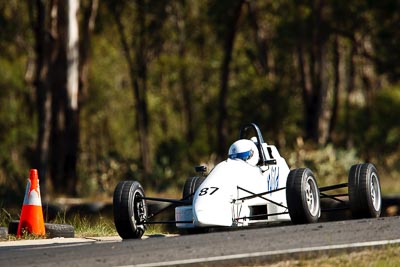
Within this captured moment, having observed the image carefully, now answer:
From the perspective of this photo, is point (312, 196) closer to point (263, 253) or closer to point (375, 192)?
point (375, 192)

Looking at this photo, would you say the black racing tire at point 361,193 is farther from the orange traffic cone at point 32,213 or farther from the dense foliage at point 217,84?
the dense foliage at point 217,84

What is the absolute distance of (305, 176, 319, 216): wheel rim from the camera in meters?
13.0

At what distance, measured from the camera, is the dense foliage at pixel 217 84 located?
40188mm

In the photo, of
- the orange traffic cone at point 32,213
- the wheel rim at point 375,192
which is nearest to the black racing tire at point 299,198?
the wheel rim at point 375,192

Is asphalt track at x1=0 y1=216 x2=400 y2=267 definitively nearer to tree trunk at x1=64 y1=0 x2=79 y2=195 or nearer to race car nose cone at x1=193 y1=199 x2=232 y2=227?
race car nose cone at x1=193 y1=199 x2=232 y2=227

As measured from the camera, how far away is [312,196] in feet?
43.1

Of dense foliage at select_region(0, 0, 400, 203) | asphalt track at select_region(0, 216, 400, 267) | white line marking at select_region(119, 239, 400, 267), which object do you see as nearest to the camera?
white line marking at select_region(119, 239, 400, 267)

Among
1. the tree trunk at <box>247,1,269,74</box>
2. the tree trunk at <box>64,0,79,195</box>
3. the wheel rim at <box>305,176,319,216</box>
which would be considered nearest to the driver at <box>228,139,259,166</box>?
the wheel rim at <box>305,176,319,216</box>

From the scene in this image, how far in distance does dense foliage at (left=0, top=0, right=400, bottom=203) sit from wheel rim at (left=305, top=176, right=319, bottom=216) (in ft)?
61.3

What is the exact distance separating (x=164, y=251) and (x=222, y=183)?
9.49 feet

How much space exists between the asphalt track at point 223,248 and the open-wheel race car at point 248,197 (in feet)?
3.52

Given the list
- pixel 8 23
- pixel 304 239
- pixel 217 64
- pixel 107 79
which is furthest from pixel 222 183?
pixel 107 79

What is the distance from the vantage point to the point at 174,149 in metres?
46.2

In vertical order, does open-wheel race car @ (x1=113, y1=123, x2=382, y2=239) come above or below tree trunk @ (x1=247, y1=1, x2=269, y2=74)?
below
